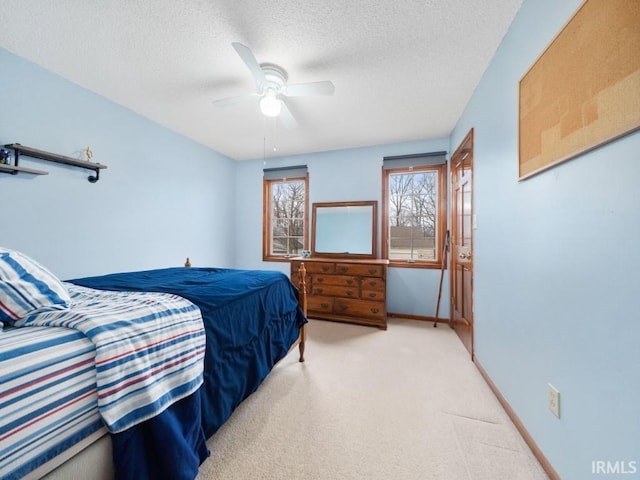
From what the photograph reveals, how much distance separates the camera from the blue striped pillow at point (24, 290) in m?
0.88

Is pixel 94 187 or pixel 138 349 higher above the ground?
pixel 94 187

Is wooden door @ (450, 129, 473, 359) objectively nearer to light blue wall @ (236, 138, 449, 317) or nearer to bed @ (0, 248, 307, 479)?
light blue wall @ (236, 138, 449, 317)

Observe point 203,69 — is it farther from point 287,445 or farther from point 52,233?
point 287,445

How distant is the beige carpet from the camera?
124cm

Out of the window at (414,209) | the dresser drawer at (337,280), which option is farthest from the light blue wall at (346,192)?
the dresser drawer at (337,280)

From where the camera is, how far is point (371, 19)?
1.61 m

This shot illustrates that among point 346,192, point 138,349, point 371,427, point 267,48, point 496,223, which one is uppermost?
point 267,48

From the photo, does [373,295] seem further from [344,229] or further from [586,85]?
[586,85]

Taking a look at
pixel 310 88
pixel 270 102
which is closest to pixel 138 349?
pixel 270 102

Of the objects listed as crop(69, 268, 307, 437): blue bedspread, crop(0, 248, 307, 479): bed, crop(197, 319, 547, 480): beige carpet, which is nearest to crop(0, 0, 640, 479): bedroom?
crop(197, 319, 547, 480): beige carpet

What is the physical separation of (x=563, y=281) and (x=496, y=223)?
0.82m

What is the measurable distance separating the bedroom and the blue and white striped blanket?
1570 millimetres

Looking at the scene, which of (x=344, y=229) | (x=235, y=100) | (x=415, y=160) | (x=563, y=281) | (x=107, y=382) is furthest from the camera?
(x=344, y=229)

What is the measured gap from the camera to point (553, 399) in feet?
3.87
